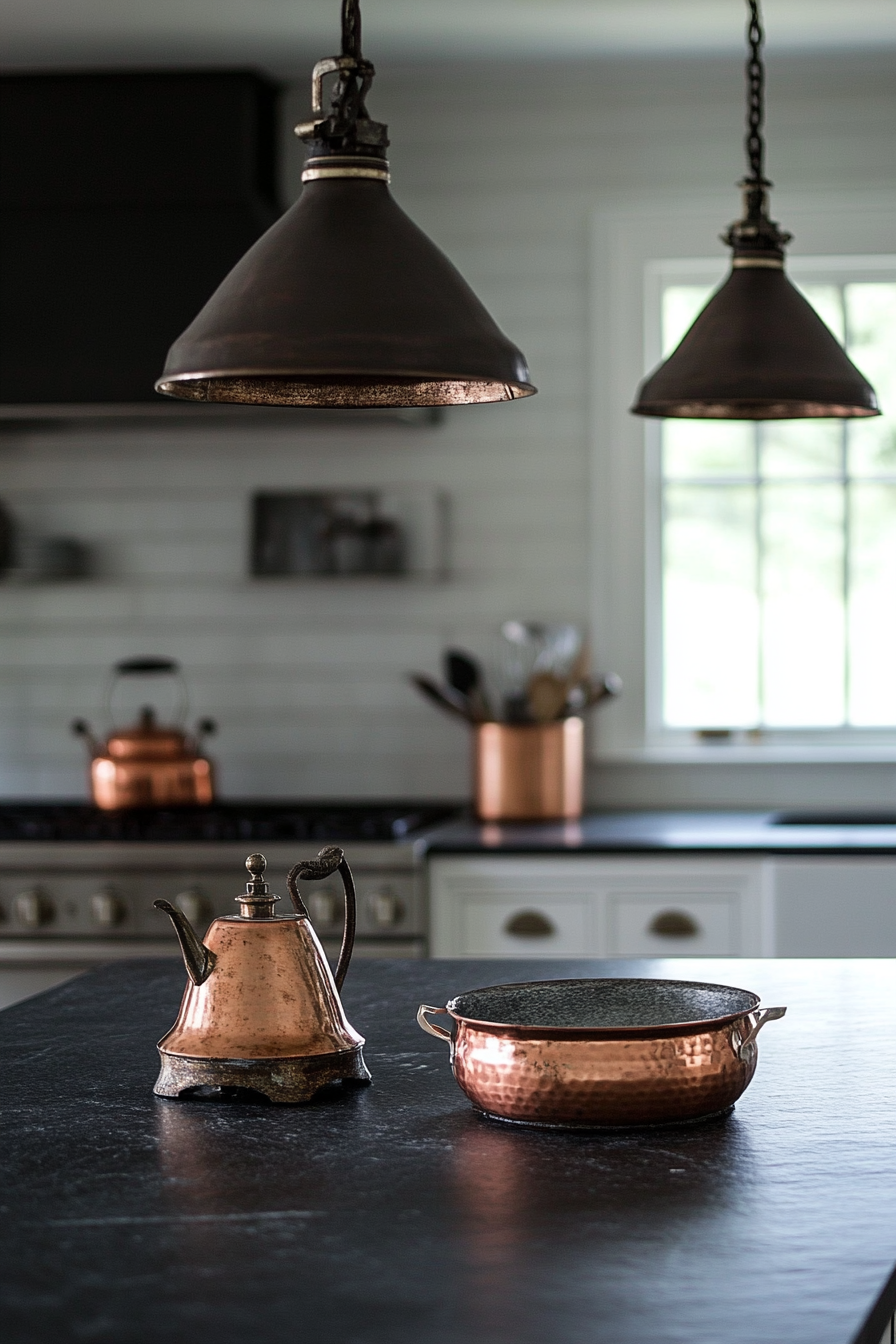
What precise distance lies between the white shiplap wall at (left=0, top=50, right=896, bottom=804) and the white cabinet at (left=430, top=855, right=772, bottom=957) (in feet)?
2.67

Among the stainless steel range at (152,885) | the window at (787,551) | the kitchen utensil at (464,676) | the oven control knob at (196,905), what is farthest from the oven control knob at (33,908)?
the window at (787,551)

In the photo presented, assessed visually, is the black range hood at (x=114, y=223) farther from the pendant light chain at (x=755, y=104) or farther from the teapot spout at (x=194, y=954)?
the teapot spout at (x=194, y=954)

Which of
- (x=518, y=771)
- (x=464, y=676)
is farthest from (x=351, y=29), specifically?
(x=464, y=676)

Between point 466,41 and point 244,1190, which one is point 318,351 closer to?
point 244,1190

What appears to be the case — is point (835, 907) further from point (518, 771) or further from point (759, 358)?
point (759, 358)

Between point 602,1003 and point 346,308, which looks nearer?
point 346,308

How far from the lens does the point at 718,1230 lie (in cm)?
116

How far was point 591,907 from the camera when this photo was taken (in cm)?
348

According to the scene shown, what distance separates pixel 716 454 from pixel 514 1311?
3.48 meters

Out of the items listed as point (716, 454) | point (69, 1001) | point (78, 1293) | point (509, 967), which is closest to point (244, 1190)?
point (78, 1293)

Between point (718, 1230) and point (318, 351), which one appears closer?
point (718, 1230)

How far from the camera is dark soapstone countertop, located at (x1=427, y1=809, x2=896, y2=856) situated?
3.42 metres

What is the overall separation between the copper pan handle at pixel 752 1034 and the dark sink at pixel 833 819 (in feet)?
8.34

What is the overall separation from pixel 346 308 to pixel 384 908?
7.23 feet
